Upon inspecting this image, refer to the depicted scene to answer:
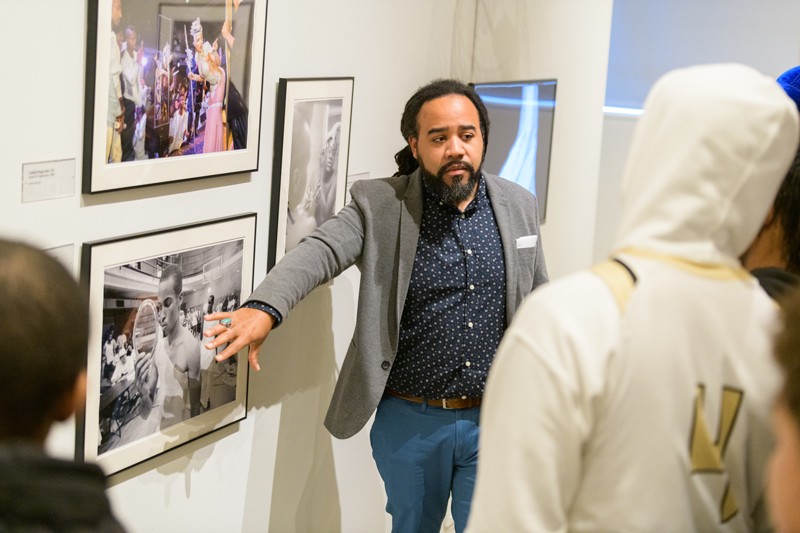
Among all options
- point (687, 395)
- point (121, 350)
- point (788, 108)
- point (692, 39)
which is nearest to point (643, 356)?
point (687, 395)

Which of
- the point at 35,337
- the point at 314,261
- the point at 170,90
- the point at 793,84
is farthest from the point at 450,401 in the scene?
the point at 35,337

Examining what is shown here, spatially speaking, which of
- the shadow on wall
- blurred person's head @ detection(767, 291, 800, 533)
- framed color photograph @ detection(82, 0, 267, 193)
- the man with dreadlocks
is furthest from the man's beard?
blurred person's head @ detection(767, 291, 800, 533)

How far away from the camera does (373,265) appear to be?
3004 mm

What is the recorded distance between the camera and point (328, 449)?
12.2 ft

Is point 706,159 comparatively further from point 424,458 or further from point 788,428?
point 424,458

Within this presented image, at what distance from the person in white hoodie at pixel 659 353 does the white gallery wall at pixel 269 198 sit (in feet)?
4.62

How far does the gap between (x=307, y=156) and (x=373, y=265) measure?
0.51 meters

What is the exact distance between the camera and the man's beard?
9.93ft

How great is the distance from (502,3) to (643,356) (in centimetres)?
353

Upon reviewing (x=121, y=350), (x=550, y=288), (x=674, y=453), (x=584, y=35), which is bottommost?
(x=121, y=350)

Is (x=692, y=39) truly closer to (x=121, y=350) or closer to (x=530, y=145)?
(x=530, y=145)

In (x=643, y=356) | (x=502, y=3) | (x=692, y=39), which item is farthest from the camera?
(x=692, y=39)

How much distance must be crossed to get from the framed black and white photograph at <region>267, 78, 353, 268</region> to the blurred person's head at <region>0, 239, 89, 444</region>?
2.00 meters

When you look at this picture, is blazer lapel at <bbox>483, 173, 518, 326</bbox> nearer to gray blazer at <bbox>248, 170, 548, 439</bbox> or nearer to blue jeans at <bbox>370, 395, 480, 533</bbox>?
gray blazer at <bbox>248, 170, 548, 439</bbox>
